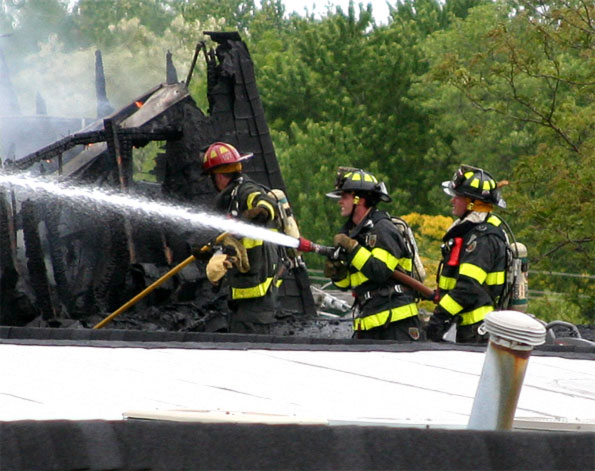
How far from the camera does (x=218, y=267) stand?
8.07 metres

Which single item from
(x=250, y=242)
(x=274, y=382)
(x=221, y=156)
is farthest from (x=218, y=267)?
(x=274, y=382)

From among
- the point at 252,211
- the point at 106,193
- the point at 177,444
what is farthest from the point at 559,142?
the point at 177,444

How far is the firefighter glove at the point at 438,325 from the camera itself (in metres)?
7.50

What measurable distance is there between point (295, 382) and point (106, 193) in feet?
25.8

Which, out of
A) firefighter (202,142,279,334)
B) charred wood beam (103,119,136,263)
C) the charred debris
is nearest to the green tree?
the charred debris

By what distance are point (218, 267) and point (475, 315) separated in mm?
1786

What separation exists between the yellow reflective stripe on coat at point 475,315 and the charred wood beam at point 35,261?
201 inches

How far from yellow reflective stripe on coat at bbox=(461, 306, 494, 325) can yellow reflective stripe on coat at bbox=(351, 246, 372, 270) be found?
2.31ft

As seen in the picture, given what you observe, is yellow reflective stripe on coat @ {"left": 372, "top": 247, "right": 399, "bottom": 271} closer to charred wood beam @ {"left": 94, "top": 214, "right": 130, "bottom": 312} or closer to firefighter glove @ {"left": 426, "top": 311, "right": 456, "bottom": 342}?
firefighter glove @ {"left": 426, "top": 311, "right": 456, "bottom": 342}

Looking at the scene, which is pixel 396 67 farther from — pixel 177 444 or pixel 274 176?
pixel 177 444

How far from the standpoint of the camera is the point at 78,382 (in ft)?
14.8

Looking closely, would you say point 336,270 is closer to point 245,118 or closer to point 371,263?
point 371,263

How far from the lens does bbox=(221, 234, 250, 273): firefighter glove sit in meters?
8.16

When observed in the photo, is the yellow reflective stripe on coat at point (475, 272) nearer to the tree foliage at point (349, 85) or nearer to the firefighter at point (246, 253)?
the firefighter at point (246, 253)
